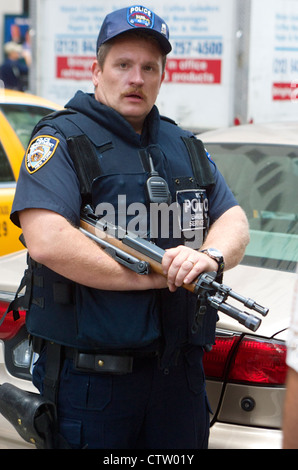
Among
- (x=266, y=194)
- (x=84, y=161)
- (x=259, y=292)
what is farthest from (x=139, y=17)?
(x=266, y=194)

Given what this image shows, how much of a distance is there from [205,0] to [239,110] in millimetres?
1112

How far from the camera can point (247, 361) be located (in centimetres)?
263

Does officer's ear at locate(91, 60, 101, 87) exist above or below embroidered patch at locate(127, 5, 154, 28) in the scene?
below

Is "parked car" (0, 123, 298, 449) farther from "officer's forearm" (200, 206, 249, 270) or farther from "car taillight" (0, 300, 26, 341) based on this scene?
"officer's forearm" (200, 206, 249, 270)

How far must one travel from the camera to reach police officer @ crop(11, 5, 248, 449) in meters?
2.19

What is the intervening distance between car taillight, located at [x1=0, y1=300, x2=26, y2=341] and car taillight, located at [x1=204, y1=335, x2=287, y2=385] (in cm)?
74

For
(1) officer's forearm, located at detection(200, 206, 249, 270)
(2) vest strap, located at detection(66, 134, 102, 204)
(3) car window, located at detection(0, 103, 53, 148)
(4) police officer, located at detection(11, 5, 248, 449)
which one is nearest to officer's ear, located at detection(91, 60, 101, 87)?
(4) police officer, located at detection(11, 5, 248, 449)

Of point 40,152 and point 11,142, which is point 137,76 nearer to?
point 40,152

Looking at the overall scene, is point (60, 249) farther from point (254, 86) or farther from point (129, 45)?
point (254, 86)

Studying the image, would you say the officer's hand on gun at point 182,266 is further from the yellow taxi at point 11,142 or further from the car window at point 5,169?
the car window at point 5,169

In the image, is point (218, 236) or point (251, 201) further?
point (251, 201)

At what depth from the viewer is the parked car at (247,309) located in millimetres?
2604
